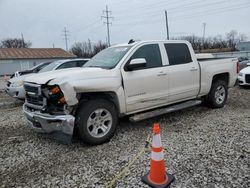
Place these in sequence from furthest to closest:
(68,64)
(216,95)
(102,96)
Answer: (68,64) < (216,95) < (102,96)

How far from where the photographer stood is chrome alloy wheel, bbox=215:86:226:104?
6399 mm

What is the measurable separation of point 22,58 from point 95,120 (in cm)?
3757

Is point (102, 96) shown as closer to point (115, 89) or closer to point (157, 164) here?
point (115, 89)

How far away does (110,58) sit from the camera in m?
4.85

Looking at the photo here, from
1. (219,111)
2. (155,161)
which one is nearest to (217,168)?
(155,161)

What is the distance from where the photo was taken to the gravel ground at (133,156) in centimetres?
304

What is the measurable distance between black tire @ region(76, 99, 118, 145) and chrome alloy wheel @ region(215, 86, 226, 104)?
3.50m

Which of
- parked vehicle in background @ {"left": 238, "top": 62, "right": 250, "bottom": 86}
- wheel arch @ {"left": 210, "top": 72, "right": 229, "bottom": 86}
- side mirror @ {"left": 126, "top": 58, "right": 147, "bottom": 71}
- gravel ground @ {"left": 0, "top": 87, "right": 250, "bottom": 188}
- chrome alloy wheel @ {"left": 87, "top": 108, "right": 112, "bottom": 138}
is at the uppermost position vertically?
side mirror @ {"left": 126, "top": 58, "right": 147, "bottom": 71}

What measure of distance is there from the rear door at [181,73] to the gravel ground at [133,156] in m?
0.68

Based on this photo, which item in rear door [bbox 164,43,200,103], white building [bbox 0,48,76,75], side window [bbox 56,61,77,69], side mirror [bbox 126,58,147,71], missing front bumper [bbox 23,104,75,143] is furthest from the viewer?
white building [bbox 0,48,76,75]

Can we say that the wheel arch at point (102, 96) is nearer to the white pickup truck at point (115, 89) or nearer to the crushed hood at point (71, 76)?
the white pickup truck at point (115, 89)

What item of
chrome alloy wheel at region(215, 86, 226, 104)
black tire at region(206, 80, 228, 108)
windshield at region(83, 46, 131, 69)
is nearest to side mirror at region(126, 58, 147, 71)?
windshield at region(83, 46, 131, 69)

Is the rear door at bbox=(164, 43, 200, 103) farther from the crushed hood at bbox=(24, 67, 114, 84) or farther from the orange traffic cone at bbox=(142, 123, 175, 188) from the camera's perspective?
the orange traffic cone at bbox=(142, 123, 175, 188)

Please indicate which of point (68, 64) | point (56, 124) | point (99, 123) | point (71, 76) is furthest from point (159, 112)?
point (68, 64)
